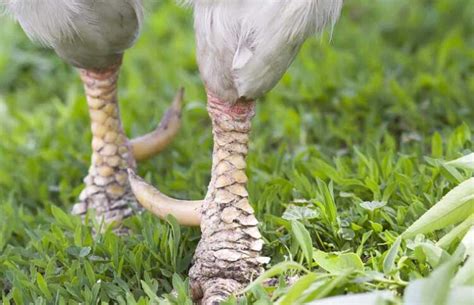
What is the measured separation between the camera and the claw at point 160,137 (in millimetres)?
2586

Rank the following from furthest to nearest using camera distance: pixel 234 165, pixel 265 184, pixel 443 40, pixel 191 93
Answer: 1. pixel 443 40
2. pixel 191 93
3. pixel 265 184
4. pixel 234 165

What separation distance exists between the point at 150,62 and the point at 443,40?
3.99ft

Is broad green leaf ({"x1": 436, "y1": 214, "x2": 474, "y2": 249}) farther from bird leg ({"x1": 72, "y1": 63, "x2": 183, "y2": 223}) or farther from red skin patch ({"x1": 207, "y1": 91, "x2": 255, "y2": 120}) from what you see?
bird leg ({"x1": 72, "y1": 63, "x2": 183, "y2": 223})

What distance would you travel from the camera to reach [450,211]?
1913mm

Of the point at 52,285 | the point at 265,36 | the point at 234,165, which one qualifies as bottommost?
the point at 52,285

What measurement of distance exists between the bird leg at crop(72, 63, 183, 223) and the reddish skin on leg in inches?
19.8

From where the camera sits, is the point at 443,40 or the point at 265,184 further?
the point at 443,40

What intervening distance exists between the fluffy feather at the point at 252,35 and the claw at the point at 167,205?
334 mm

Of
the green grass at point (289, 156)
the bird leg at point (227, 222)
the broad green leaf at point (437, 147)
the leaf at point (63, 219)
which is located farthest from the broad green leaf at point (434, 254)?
the leaf at point (63, 219)

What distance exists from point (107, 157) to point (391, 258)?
0.93m

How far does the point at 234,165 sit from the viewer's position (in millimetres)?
1998

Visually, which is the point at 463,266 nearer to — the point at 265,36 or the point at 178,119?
the point at 265,36

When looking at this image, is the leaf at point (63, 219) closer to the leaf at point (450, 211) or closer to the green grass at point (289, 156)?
the green grass at point (289, 156)

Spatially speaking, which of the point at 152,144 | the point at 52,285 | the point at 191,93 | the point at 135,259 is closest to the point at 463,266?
the point at 135,259
